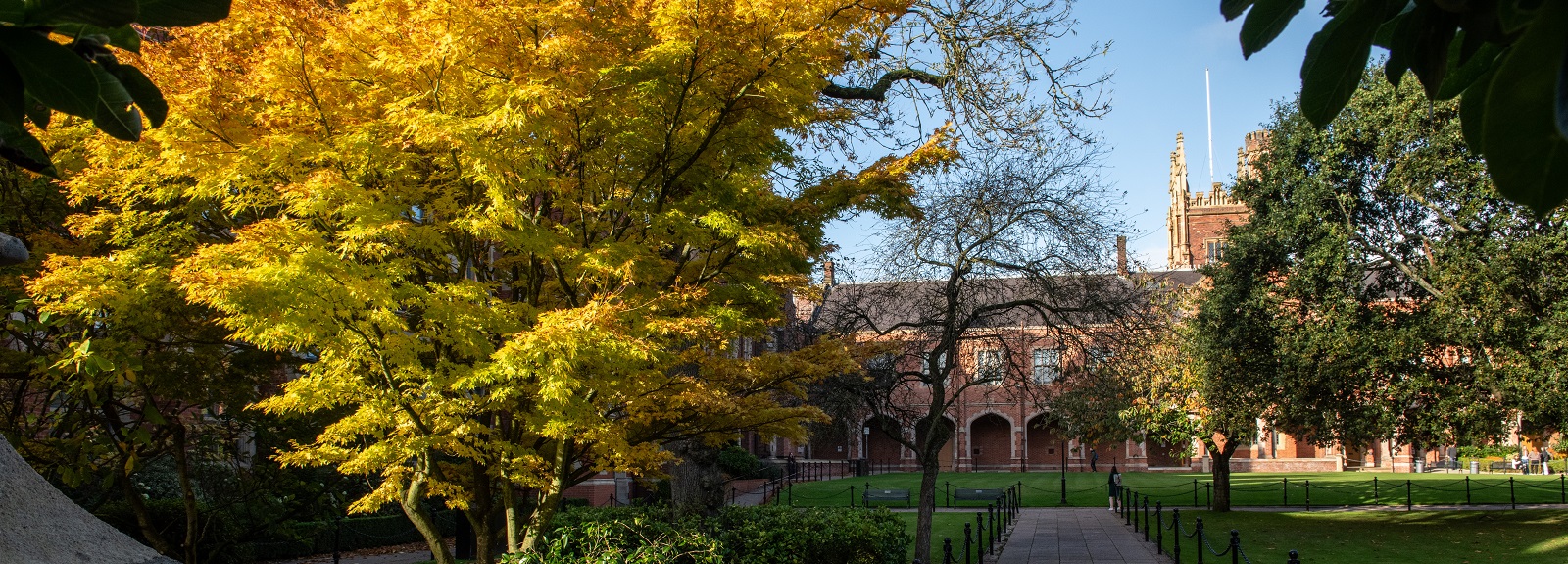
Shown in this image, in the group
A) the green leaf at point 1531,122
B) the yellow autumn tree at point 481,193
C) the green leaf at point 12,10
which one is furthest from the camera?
the yellow autumn tree at point 481,193

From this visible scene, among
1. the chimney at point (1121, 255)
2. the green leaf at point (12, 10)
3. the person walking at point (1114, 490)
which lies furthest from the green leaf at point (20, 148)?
the person walking at point (1114, 490)

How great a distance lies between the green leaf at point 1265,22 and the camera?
118 cm

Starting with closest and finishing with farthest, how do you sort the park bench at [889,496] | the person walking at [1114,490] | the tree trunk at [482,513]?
the tree trunk at [482,513] < the park bench at [889,496] < the person walking at [1114,490]

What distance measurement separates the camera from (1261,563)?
1742 cm

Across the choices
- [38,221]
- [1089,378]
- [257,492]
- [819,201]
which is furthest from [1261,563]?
[38,221]

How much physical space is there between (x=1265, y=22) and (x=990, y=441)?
58.8 m

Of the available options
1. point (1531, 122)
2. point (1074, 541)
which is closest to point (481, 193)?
point (1531, 122)

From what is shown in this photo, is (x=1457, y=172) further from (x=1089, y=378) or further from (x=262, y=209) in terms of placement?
(x=262, y=209)

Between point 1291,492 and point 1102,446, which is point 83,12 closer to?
point 1291,492

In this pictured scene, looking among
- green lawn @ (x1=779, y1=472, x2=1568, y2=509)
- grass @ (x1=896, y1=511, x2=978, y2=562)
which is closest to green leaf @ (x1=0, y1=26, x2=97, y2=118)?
grass @ (x1=896, y1=511, x2=978, y2=562)

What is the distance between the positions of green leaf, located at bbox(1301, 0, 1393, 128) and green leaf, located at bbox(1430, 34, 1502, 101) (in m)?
0.12

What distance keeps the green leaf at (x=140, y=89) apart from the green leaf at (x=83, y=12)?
0.25 meters

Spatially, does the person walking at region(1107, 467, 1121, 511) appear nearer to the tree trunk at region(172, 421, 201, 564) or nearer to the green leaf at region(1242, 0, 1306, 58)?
the tree trunk at region(172, 421, 201, 564)

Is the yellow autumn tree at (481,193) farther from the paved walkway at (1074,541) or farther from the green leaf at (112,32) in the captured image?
the paved walkway at (1074,541)
